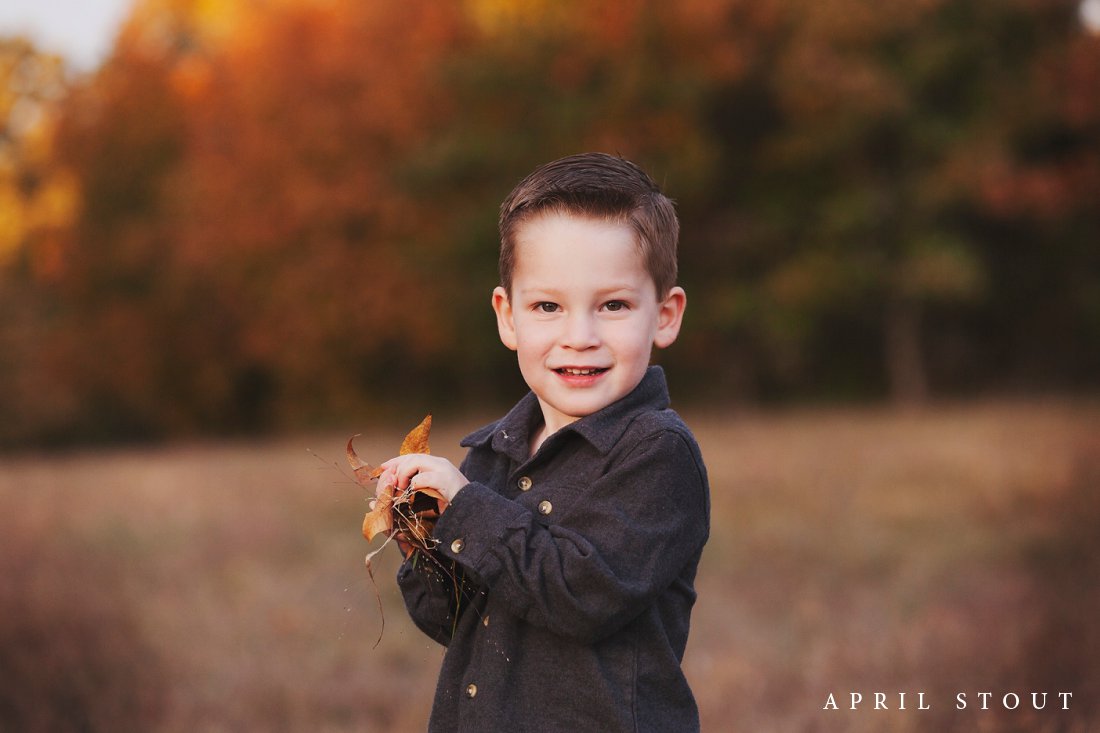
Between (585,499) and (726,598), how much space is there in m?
5.23

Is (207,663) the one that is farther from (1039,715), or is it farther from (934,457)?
(934,457)

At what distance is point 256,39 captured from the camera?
22.2 metres

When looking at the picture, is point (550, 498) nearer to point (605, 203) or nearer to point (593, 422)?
point (593, 422)

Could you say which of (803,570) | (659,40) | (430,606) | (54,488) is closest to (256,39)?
(659,40)

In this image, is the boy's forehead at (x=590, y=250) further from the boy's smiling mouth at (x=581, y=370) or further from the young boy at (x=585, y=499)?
the boy's smiling mouth at (x=581, y=370)

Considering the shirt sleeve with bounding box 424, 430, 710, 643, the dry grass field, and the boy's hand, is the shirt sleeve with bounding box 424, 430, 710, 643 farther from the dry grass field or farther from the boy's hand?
the dry grass field

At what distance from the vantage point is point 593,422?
2.25 metres

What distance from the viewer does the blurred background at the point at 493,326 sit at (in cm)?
583

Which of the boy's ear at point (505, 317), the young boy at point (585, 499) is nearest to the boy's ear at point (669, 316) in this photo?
the young boy at point (585, 499)

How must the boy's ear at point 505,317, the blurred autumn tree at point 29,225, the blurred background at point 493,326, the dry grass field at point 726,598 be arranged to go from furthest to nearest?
1. the blurred autumn tree at point 29,225
2. the blurred background at point 493,326
3. the dry grass field at point 726,598
4. the boy's ear at point 505,317

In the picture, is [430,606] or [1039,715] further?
[1039,715]

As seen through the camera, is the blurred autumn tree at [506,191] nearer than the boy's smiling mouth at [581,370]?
No

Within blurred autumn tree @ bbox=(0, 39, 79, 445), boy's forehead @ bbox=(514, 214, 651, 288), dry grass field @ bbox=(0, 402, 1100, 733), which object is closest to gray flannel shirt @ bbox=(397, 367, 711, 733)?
boy's forehead @ bbox=(514, 214, 651, 288)

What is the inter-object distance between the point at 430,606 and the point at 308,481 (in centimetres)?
883
